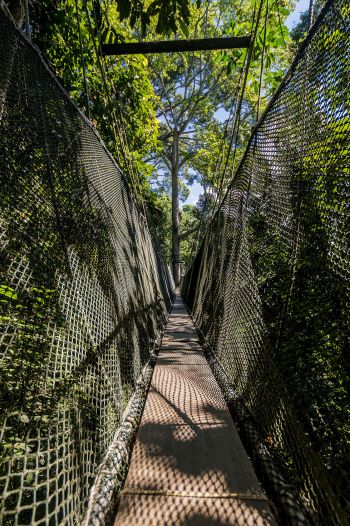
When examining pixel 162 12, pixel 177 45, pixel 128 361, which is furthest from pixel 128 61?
pixel 128 361

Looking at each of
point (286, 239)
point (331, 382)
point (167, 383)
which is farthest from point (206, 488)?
point (286, 239)

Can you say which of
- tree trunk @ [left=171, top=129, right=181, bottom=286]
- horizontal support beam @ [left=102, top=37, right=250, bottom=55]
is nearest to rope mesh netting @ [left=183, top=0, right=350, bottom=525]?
horizontal support beam @ [left=102, top=37, right=250, bottom=55]

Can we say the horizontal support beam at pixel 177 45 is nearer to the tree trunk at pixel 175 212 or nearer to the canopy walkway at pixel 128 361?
the canopy walkway at pixel 128 361

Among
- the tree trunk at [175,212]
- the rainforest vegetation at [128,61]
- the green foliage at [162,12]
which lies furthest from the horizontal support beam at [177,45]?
the tree trunk at [175,212]

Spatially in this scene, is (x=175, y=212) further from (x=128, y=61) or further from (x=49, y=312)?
(x=49, y=312)

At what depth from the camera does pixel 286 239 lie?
1063 millimetres

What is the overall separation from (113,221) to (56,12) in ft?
6.43

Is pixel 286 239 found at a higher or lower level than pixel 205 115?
lower

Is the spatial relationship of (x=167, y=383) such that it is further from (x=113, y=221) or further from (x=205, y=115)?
(x=205, y=115)

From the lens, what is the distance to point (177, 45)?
2.29 m

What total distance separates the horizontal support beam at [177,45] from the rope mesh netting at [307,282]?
4.54 ft

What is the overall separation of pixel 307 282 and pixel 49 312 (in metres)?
0.86

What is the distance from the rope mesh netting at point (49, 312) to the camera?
0.63 meters

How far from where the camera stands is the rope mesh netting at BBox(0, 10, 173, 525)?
63cm
